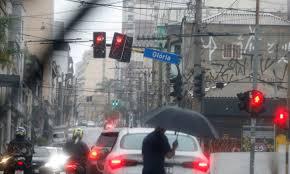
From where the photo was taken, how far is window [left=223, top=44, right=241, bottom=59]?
179ft

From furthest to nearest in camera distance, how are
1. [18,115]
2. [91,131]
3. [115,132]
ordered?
[18,115], [91,131], [115,132]

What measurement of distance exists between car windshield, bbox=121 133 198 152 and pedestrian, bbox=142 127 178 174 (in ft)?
3.08

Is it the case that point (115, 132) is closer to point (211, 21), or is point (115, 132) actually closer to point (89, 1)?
point (89, 1)

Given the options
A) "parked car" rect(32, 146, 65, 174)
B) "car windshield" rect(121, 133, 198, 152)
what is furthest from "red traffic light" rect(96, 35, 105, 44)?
"car windshield" rect(121, 133, 198, 152)

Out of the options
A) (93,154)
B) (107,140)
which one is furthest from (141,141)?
(107,140)

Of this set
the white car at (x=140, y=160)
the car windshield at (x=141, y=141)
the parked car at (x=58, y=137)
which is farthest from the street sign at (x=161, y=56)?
the parked car at (x=58, y=137)

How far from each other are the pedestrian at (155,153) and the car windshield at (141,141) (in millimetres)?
940

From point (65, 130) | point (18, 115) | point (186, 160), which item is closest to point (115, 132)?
point (186, 160)

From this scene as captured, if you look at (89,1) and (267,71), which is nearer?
(89,1)

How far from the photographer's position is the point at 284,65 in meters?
53.8

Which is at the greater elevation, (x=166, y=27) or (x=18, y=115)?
(x=166, y=27)

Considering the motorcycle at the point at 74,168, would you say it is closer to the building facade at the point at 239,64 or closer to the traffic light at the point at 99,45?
the traffic light at the point at 99,45

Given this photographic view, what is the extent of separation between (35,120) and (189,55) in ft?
41.5

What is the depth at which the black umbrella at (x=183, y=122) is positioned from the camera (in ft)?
47.4
